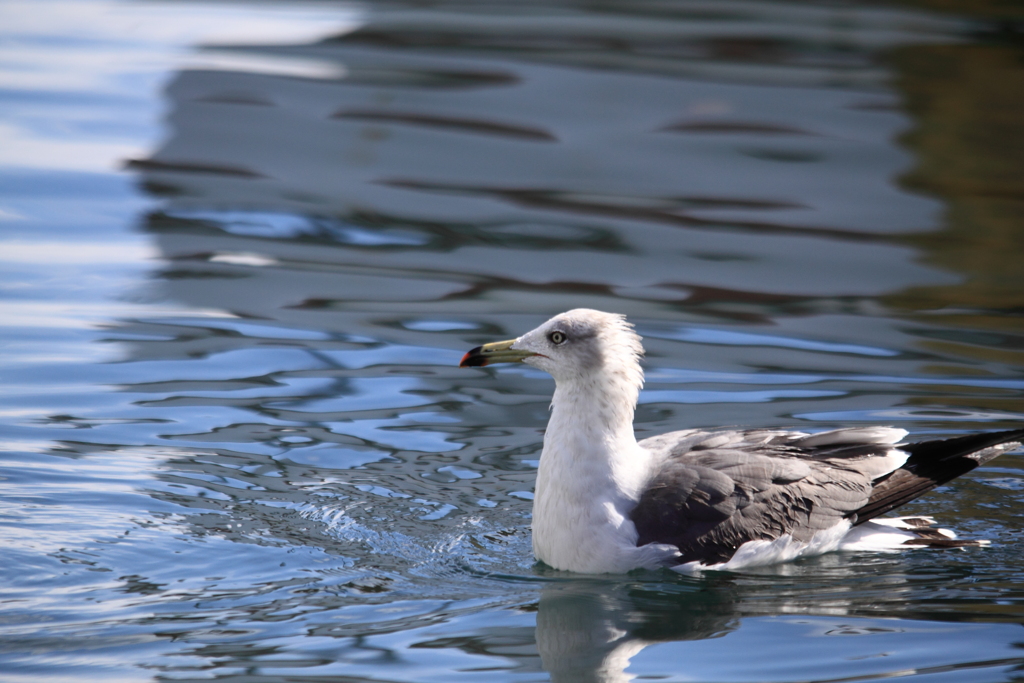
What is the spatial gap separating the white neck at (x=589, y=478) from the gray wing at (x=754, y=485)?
0.11 metres

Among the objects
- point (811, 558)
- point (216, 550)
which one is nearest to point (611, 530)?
point (811, 558)

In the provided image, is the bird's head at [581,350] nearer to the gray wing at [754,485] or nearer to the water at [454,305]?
the gray wing at [754,485]

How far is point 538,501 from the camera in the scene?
5.92 metres

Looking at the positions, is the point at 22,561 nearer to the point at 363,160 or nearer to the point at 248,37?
the point at 363,160

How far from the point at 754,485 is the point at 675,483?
37 cm

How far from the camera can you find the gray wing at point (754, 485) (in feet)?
19.0

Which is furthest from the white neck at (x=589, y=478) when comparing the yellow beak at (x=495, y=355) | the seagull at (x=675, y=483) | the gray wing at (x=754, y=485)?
the yellow beak at (x=495, y=355)

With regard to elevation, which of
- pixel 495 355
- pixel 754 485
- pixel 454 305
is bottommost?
pixel 754 485

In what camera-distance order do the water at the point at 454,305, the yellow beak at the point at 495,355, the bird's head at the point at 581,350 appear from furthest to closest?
1. the yellow beak at the point at 495,355
2. the bird's head at the point at 581,350
3. the water at the point at 454,305

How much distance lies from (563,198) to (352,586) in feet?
25.7

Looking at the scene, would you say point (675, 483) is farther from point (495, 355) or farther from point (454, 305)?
point (454, 305)

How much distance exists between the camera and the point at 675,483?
19.2ft

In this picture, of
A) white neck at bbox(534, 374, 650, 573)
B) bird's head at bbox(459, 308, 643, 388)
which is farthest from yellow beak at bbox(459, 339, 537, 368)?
white neck at bbox(534, 374, 650, 573)

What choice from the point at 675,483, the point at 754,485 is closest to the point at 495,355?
the point at 675,483
